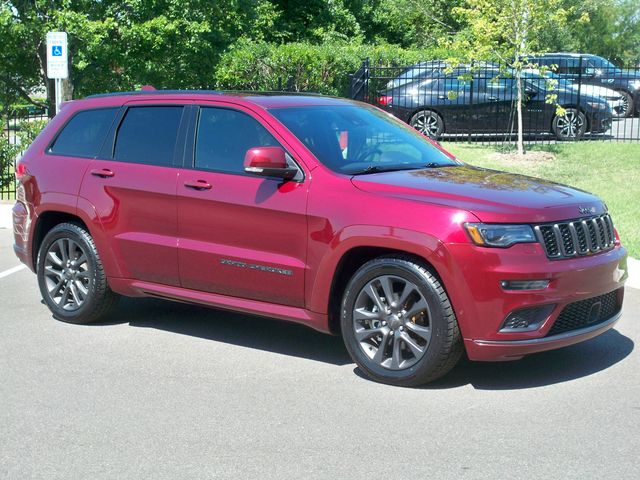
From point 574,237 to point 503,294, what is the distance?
632 mm

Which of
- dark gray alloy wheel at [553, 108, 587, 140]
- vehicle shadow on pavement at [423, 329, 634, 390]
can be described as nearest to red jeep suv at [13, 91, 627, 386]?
vehicle shadow on pavement at [423, 329, 634, 390]

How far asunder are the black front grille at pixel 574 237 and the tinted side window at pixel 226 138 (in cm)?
195

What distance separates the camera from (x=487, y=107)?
21328 millimetres

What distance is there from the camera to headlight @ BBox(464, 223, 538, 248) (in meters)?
5.84

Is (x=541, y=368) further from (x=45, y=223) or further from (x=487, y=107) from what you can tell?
(x=487, y=107)

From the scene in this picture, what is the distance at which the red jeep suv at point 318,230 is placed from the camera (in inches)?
233

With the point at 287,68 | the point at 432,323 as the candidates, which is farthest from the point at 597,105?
the point at 432,323

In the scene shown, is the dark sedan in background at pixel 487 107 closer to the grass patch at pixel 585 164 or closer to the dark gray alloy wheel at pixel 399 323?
the grass patch at pixel 585 164

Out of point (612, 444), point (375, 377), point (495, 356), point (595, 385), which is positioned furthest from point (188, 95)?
point (612, 444)

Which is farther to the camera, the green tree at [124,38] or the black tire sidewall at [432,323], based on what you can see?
the green tree at [124,38]

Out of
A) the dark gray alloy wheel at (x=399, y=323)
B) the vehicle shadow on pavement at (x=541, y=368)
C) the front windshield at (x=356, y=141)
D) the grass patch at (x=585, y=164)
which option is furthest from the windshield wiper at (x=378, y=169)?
the grass patch at (x=585, y=164)

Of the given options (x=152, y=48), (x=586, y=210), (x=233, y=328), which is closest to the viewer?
(x=586, y=210)

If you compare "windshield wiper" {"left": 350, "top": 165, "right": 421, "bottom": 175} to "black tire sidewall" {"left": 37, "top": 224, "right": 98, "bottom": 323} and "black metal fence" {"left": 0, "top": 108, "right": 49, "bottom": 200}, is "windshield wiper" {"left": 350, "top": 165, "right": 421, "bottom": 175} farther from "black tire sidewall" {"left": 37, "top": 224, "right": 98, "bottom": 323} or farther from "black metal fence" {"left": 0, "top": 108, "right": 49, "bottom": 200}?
"black metal fence" {"left": 0, "top": 108, "right": 49, "bottom": 200}

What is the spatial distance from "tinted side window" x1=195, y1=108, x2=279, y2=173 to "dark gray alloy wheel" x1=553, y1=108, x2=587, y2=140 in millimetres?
15110
